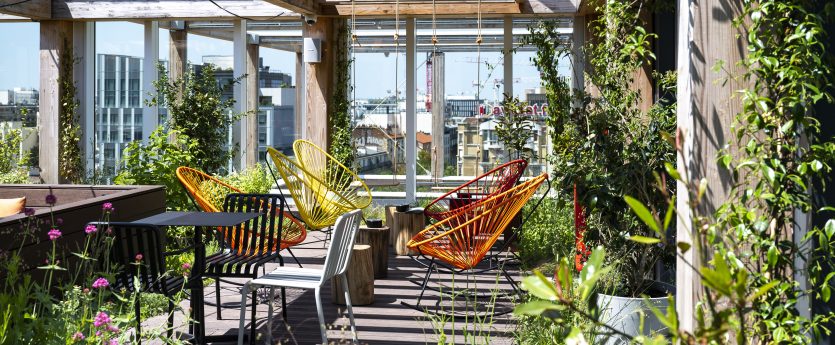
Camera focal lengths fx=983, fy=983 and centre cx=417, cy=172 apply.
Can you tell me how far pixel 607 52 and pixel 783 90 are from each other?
236 centimetres

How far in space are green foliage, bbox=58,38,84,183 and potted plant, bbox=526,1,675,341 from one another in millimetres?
7839

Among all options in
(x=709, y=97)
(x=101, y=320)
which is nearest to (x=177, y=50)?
(x=101, y=320)

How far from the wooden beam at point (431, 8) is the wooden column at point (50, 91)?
3.16 m

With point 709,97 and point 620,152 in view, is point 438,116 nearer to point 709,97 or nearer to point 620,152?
point 620,152

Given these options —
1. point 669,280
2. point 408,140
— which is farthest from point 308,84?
point 669,280

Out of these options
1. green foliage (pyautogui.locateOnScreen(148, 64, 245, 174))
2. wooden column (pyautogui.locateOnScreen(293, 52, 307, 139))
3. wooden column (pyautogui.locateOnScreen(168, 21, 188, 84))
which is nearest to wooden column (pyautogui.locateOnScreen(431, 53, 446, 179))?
wooden column (pyautogui.locateOnScreen(293, 52, 307, 139))

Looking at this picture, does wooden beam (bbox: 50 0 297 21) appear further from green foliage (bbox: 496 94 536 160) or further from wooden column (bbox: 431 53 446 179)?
green foliage (bbox: 496 94 536 160)

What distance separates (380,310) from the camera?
6102 millimetres

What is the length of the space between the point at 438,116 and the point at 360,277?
19.6ft

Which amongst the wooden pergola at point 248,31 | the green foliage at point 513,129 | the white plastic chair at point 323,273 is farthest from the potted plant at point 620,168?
the green foliage at point 513,129

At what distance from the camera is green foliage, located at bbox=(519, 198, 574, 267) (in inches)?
308

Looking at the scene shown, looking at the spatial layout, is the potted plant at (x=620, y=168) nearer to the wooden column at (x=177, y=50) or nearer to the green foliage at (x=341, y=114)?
the green foliage at (x=341, y=114)

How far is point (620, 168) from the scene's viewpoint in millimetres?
4738

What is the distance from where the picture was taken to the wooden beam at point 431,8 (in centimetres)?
1081
